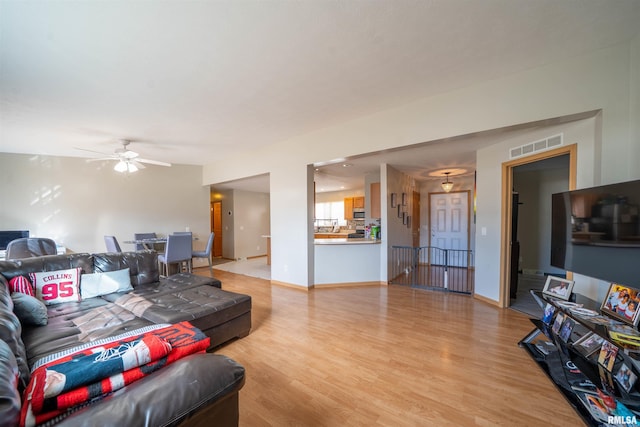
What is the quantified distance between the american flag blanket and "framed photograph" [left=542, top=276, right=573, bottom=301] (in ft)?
10.1

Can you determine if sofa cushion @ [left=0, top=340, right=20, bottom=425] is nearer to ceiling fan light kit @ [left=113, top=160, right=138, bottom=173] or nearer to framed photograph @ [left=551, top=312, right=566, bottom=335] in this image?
framed photograph @ [left=551, top=312, right=566, bottom=335]

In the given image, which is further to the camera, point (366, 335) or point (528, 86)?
point (366, 335)

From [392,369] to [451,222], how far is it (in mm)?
5741

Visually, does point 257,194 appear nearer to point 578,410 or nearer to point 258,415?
point 258,415

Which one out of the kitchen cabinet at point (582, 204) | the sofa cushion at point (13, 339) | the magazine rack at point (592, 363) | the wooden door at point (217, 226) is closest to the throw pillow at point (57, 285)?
the sofa cushion at point (13, 339)

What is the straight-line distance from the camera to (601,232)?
185cm

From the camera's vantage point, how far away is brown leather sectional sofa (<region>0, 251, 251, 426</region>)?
84cm

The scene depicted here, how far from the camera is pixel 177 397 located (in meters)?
0.92

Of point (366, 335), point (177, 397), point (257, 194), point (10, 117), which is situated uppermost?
point (10, 117)

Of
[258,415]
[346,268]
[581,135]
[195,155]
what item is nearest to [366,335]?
[258,415]

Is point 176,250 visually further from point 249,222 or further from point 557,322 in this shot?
point 557,322

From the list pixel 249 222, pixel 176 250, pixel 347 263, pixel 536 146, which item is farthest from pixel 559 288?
pixel 249 222

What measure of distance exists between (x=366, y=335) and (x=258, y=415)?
4.76ft

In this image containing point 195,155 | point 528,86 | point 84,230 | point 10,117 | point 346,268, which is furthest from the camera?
point 195,155
